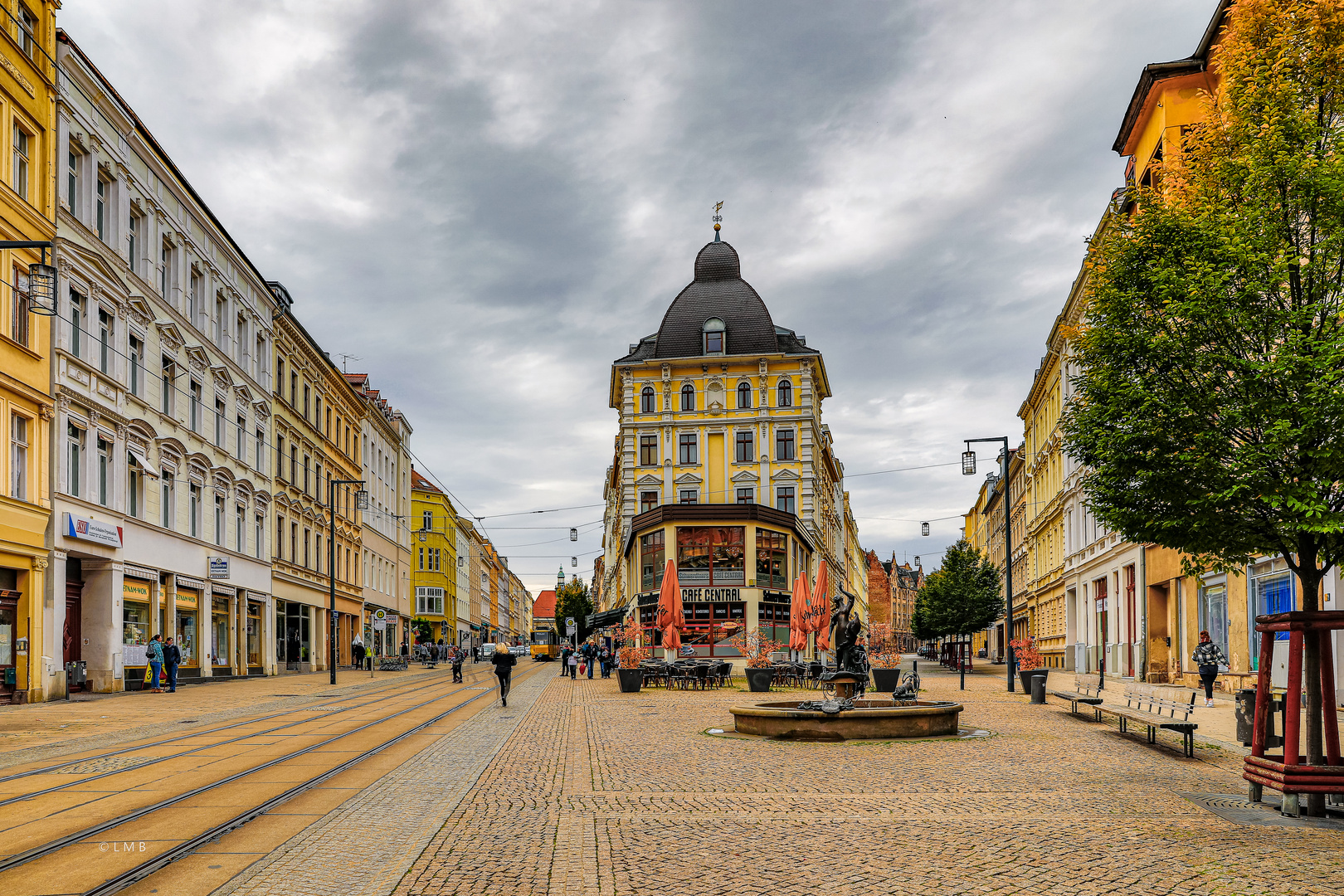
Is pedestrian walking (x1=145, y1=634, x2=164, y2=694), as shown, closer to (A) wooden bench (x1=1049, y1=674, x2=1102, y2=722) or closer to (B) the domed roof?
(A) wooden bench (x1=1049, y1=674, x2=1102, y2=722)

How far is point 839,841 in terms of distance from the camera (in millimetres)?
8367

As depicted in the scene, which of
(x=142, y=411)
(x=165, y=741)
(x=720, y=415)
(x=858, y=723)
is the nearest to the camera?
(x=858, y=723)

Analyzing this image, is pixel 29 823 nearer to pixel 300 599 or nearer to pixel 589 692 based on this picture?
pixel 589 692

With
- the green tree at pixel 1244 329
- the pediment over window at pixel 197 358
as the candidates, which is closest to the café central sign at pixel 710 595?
the pediment over window at pixel 197 358

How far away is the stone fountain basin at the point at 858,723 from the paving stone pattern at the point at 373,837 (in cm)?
435

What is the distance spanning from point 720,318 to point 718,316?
0.20 meters

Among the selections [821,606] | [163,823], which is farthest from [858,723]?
[821,606]

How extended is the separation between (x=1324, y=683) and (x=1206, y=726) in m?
9.35

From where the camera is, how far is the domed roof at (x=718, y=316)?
69.5 meters

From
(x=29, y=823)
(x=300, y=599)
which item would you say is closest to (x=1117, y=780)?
(x=29, y=823)

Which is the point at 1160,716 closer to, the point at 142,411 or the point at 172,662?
the point at 172,662

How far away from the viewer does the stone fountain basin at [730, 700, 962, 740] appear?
15.9 meters

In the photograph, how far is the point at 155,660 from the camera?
98.8 feet

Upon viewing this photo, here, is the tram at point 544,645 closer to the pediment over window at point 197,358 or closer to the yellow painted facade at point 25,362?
the pediment over window at point 197,358
